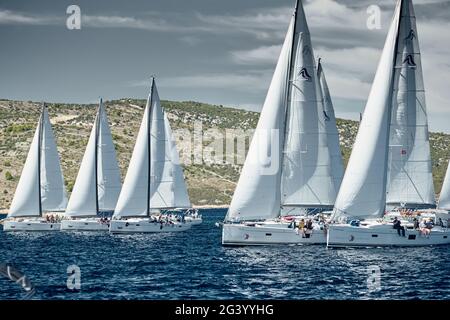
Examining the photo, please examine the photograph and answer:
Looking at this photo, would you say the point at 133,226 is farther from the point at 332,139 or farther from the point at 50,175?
the point at 332,139

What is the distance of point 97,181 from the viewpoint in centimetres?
7269

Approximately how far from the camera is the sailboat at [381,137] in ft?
153

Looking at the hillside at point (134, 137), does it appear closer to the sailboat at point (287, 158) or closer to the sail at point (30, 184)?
the sail at point (30, 184)

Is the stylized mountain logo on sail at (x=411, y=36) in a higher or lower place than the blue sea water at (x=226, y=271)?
higher

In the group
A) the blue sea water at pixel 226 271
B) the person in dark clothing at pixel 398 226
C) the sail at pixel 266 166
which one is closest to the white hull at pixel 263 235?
the blue sea water at pixel 226 271

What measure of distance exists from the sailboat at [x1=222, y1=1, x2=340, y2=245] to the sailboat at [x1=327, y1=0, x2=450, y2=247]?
3116 millimetres

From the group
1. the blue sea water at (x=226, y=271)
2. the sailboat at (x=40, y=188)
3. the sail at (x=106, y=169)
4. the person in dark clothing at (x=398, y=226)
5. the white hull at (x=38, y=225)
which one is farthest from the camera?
the white hull at (x=38, y=225)

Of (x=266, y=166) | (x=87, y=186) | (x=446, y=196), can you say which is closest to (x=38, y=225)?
(x=87, y=186)

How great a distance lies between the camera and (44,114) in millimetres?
73125

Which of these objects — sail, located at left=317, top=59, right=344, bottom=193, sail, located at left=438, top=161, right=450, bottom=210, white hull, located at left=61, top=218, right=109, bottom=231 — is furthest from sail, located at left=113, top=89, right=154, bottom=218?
sail, located at left=438, top=161, right=450, bottom=210

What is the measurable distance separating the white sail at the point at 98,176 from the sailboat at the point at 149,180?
3.94 metres
